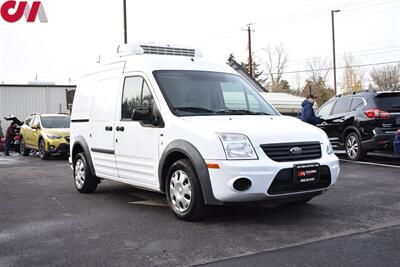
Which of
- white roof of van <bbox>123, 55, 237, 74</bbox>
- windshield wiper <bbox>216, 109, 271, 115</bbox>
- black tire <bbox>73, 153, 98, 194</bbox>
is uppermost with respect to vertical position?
white roof of van <bbox>123, 55, 237, 74</bbox>

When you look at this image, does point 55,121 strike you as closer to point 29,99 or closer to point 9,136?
point 9,136

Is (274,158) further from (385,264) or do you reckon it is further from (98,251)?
(98,251)

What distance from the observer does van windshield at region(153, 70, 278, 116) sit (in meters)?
6.30

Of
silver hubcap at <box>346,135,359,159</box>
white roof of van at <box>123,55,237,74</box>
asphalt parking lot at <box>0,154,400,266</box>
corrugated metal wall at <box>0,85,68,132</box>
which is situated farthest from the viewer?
corrugated metal wall at <box>0,85,68,132</box>

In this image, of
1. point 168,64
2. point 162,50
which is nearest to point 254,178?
point 168,64

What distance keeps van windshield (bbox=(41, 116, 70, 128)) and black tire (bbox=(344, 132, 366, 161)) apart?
9.36 metres

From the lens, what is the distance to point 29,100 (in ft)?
94.9

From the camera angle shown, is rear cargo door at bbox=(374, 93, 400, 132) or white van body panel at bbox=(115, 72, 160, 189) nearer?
white van body panel at bbox=(115, 72, 160, 189)

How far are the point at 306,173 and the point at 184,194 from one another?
4.74 ft

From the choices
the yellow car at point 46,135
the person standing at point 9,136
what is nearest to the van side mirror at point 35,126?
the yellow car at point 46,135

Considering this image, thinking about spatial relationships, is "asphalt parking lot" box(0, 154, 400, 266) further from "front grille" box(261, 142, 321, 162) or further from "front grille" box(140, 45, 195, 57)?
"front grille" box(140, 45, 195, 57)

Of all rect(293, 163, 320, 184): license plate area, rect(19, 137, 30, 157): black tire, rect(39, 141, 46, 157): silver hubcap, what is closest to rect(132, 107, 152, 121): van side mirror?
rect(293, 163, 320, 184): license plate area

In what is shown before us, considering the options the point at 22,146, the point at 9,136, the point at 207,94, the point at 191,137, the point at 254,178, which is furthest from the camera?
the point at 9,136

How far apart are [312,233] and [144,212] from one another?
7.69ft
